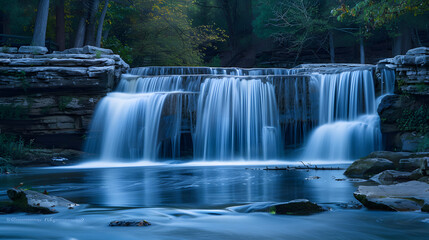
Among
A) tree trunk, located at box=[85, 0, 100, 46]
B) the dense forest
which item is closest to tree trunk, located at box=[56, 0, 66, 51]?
the dense forest

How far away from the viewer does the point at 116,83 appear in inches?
683

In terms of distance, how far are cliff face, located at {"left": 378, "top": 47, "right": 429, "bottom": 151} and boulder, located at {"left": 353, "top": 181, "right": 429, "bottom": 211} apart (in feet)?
28.1

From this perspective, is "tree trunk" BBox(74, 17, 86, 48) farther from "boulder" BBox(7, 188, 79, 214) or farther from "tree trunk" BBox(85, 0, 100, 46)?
"boulder" BBox(7, 188, 79, 214)

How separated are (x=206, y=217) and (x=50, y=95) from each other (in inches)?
477

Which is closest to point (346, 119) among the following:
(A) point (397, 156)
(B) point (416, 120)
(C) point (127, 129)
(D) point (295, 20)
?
(B) point (416, 120)

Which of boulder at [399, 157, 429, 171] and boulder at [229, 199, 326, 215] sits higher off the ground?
boulder at [399, 157, 429, 171]

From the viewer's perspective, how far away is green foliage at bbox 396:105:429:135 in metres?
14.2

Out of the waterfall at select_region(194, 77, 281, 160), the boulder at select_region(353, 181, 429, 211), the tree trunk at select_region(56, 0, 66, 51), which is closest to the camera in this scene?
the boulder at select_region(353, 181, 429, 211)

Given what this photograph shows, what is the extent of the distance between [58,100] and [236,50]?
24612mm

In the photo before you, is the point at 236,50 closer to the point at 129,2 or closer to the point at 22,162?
the point at 129,2

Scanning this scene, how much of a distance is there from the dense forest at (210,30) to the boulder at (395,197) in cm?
1056

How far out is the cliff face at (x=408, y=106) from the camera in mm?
14023

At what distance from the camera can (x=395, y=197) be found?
17.9 ft

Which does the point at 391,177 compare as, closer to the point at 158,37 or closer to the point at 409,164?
the point at 409,164
